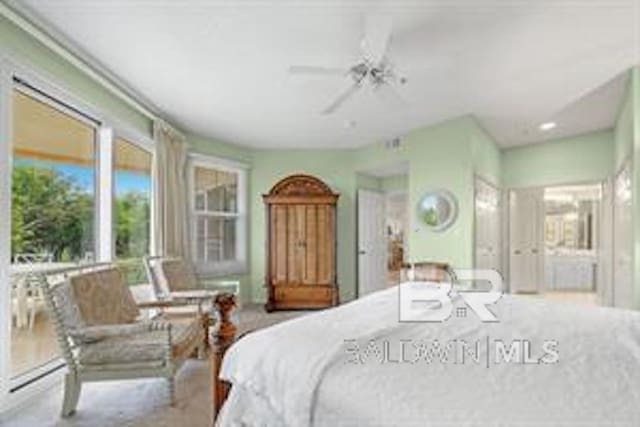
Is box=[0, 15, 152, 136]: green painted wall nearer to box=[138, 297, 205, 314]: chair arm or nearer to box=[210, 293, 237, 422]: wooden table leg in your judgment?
box=[138, 297, 205, 314]: chair arm

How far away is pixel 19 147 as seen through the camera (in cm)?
303

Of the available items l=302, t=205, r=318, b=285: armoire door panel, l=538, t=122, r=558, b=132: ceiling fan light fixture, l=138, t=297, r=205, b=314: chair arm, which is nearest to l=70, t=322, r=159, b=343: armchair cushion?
l=138, t=297, r=205, b=314: chair arm

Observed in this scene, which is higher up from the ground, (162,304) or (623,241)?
(623,241)

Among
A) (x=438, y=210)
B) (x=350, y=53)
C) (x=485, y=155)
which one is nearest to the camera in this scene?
(x=350, y=53)

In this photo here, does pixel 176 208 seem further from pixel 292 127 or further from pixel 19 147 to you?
pixel 19 147

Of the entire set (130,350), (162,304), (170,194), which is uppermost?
(170,194)

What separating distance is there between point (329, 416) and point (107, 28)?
2.80 meters

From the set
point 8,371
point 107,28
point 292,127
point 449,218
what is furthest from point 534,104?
point 8,371

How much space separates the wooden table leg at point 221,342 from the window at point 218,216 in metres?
4.03

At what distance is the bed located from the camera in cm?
106

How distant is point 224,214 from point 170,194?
144cm

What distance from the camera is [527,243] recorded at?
305 inches

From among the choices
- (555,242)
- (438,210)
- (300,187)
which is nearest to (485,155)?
(438,210)

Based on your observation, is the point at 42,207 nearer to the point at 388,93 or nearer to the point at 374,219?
the point at 388,93
